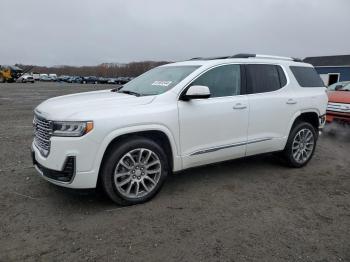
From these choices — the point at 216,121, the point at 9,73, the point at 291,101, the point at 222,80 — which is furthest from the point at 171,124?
the point at 9,73

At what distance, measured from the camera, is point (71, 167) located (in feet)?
10.9

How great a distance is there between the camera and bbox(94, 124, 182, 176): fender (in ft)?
11.1

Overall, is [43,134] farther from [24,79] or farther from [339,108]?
[24,79]

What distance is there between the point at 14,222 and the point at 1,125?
650cm

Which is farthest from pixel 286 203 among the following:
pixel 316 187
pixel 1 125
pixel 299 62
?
pixel 1 125

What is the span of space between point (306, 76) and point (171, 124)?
9.97 feet

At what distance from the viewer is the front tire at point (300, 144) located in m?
5.21

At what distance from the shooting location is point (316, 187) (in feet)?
14.9

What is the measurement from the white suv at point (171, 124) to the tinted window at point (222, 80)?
1 cm

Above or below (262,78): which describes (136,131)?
below

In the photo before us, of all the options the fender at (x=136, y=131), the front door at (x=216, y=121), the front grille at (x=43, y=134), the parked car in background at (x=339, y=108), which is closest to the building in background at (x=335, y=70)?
the parked car in background at (x=339, y=108)

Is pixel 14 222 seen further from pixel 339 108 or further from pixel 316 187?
pixel 339 108

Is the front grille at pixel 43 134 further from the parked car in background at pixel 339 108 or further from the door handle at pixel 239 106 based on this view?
the parked car in background at pixel 339 108

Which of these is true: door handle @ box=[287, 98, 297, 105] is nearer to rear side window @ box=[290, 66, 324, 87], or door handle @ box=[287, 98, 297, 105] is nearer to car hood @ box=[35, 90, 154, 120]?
rear side window @ box=[290, 66, 324, 87]
